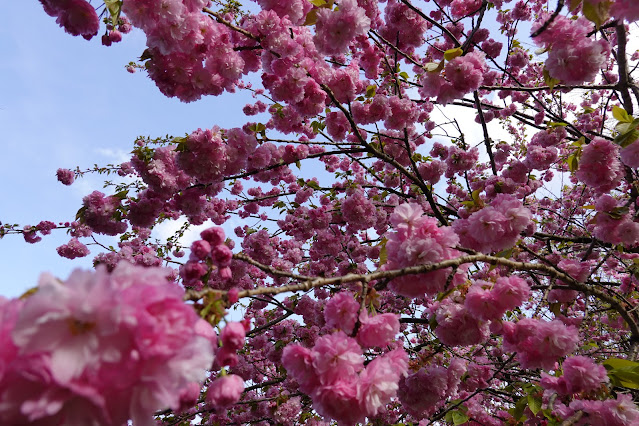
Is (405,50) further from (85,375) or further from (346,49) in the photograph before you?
(85,375)

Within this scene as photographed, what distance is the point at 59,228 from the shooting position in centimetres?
603

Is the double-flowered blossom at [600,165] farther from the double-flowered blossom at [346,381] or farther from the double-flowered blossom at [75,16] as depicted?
the double-flowered blossom at [75,16]

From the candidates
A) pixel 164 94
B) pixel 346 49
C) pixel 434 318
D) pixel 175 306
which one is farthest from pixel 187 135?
pixel 175 306

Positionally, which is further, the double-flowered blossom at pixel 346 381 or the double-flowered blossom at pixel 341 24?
the double-flowered blossom at pixel 341 24

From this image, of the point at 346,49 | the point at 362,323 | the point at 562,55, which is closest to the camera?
the point at 362,323

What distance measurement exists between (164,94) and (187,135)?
15.6 inches

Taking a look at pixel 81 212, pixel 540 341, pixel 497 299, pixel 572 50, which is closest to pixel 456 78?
pixel 572 50

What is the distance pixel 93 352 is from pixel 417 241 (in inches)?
46.8

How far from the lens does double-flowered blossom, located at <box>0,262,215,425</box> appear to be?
59 centimetres

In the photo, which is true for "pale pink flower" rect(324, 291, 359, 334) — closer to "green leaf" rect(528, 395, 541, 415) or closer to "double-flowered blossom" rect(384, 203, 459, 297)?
"double-flowered blossom" rect(384, 203, 459, 297)

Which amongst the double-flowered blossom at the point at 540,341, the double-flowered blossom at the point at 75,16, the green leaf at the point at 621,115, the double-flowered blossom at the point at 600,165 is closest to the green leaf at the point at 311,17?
the double-flowered blossom at the point at 75,16

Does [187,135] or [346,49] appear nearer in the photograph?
[346,49]

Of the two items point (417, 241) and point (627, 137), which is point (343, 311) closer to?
point (417, 241)

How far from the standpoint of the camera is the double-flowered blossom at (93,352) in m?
0.59
